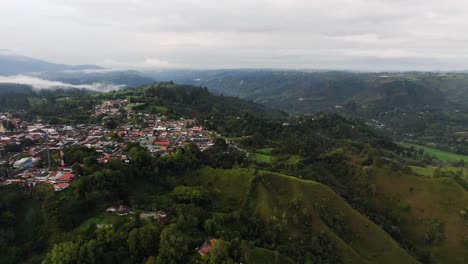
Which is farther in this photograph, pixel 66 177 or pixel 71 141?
pixel 71 141

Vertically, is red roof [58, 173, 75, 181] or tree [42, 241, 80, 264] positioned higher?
red roof [58, 173, 75, 181]

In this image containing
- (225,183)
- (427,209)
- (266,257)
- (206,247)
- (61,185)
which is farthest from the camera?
(427,209)

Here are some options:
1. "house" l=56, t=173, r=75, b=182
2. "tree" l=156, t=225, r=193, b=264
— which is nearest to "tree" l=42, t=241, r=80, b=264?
"tree" l=156, t=225, r=193, b=264

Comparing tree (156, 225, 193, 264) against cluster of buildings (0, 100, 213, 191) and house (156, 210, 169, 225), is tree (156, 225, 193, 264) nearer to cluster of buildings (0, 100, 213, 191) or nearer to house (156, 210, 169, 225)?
house (156, 210, 169, 225)

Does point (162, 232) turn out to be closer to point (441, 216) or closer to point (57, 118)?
point (441, 216)

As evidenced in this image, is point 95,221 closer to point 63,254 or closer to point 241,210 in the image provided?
point 63,254

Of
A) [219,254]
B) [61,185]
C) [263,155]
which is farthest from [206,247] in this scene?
[263,155]

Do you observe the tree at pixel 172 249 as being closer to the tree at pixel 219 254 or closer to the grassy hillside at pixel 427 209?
the tree at pixel 219 254
